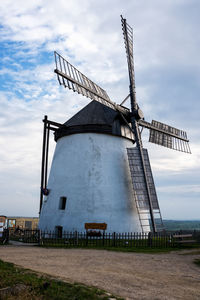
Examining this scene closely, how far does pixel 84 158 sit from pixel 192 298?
47.0 feet

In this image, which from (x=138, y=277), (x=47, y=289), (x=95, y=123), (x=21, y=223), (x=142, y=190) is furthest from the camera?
(x=21, y=223)

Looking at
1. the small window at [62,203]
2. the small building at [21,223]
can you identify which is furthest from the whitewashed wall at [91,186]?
the small building at [21,223]

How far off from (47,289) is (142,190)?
13.7 meters

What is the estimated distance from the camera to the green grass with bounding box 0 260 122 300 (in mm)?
4562

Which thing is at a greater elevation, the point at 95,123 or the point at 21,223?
the point at 95,123

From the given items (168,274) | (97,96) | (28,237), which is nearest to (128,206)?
(28,237)

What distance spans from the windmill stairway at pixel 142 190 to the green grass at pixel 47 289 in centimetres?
1256

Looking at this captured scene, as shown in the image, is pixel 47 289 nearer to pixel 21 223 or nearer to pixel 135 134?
pixel 135 134

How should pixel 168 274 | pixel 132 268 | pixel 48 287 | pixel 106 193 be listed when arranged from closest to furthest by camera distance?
pixel 48 287
pixel 168 274
pixel 132 268
pixel 106 193

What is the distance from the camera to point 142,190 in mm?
18000

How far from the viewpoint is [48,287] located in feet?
16.3

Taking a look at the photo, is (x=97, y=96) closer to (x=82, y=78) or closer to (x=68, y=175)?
(x=82, y=78)

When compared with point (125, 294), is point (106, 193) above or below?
above

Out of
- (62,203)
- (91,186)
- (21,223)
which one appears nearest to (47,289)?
(91,186)
